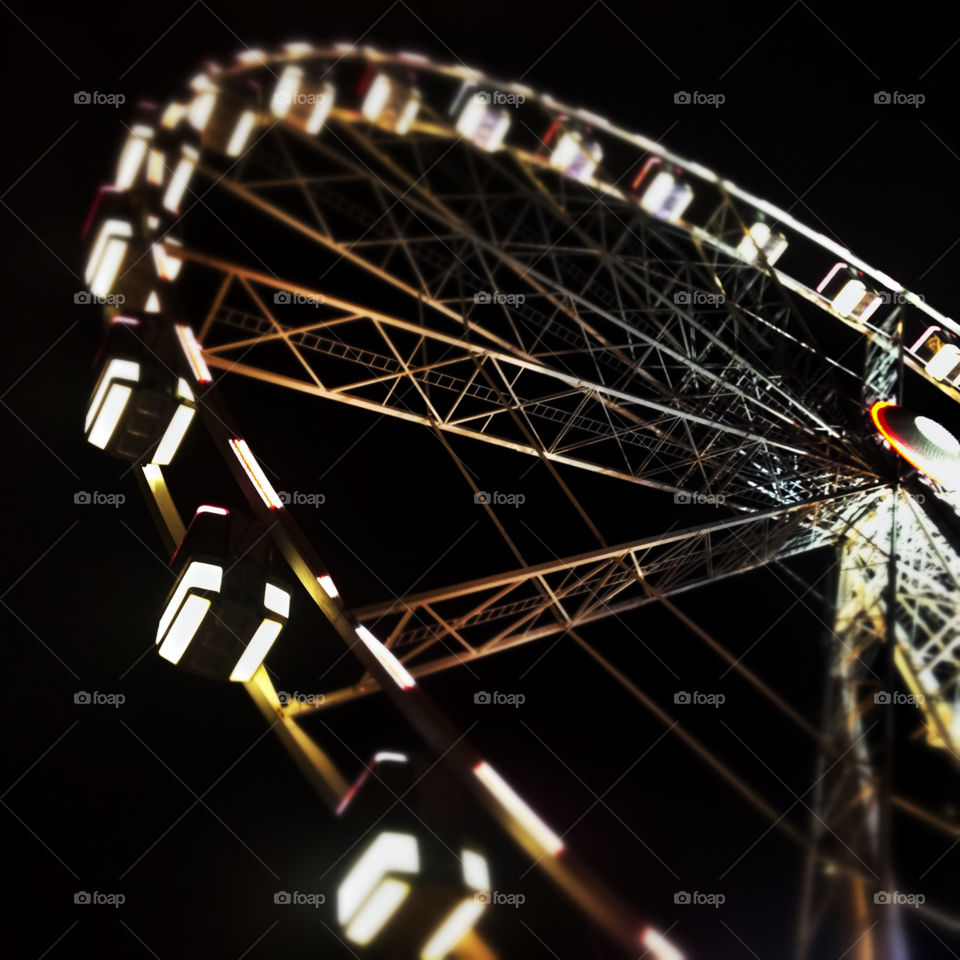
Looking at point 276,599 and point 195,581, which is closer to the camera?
point 195,581

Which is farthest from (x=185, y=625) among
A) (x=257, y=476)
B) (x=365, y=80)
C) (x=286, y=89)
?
(x=365, y=80)

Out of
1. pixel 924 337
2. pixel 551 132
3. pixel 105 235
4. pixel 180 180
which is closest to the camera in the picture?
pixel 105 235

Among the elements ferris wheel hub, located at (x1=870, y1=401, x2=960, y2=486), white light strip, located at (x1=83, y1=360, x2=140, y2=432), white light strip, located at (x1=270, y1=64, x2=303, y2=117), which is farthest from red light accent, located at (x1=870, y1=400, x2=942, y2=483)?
white light strip, located at (x1=83, y1=360, x2=140, y2=432)

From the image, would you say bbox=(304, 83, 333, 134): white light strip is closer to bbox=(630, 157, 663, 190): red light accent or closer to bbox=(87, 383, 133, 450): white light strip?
bbox=(87, 383, 133, 450): white light strip

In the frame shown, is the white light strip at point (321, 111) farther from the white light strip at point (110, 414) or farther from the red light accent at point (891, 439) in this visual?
the red light accent at point (891, 439)

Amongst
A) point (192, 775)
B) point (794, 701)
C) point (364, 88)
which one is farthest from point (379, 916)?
point (794, 701)

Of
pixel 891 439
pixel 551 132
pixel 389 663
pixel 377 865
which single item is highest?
pixel 891 439

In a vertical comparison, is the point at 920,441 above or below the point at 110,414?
above

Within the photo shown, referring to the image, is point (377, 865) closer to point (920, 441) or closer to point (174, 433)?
point (174, 433)
